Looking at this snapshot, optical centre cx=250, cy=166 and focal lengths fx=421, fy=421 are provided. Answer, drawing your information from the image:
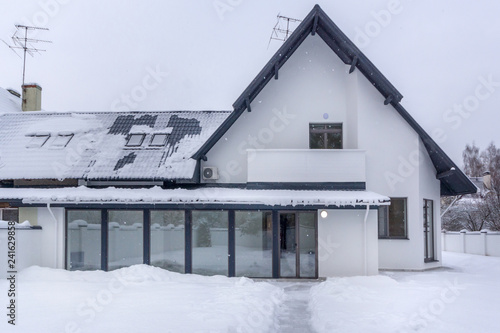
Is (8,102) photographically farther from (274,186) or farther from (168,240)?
(274,186)

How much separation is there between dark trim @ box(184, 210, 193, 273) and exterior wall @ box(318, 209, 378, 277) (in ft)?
13.0

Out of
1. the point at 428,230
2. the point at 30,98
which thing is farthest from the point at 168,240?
the point at 30,98

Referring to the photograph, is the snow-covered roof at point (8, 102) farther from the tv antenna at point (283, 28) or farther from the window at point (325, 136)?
the window at point (325, 136)

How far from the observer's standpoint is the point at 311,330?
7.65 meters

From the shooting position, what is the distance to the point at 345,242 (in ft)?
41.8

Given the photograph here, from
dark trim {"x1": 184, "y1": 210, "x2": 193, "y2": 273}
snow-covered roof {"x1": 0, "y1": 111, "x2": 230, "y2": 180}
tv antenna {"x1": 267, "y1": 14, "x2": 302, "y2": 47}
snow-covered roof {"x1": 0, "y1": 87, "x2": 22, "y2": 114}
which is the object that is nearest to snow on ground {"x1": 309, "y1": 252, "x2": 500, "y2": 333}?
dark trim {"x1": 184, "y1": 210, "x2": 193, "y2": 273}

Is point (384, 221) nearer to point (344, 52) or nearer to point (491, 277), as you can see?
point (491, 277)

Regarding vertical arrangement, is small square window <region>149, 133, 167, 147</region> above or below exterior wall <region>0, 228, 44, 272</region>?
above

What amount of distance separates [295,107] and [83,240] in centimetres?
804

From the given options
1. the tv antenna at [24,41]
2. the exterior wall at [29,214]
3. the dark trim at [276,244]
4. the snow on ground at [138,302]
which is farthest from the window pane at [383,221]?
the tv antenna at [24,41]

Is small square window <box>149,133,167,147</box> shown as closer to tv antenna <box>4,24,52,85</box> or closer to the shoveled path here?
the shoveled path

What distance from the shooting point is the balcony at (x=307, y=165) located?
511 inches

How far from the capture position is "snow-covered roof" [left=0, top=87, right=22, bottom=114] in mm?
21941

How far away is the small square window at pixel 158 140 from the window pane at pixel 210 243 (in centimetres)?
340
